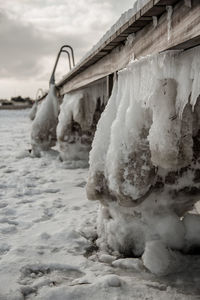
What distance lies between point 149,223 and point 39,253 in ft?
2.79

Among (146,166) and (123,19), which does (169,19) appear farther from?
(146,166)

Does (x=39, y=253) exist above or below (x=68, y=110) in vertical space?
below

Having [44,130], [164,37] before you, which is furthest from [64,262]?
[44,130]

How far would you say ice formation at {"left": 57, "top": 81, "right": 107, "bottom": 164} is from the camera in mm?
5457

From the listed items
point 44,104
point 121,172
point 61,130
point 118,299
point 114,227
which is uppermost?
point 44,104

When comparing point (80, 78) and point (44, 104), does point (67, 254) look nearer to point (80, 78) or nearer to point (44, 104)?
point (80, 78)

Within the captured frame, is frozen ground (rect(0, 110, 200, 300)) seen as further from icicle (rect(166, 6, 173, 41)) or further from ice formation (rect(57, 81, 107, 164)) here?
ice formation (rect(57, 81, 107, 164))

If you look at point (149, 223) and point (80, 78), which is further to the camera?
point (80, 78)

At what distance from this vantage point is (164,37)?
6.47ft

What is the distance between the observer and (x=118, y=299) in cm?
191

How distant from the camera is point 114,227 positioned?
2.59m

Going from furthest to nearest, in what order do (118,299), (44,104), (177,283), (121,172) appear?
(44,104) < (121,172) < (177,283) < (118,299)

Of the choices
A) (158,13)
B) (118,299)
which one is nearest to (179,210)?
(118,299)

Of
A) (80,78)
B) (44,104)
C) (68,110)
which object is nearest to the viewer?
(80,78)
